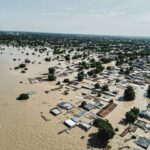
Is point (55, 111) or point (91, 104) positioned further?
point (91, 104)

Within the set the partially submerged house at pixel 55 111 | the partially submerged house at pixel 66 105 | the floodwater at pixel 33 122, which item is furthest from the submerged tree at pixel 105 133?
the partially submerged house at pixel 66 105

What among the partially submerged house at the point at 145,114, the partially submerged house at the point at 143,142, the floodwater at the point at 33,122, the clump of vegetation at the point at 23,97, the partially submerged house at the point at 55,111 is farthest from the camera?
the clump of vegetation at the point at 23,97

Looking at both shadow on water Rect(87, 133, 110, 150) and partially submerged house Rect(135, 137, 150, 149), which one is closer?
shadow on water Rect(87, 133, 110, 150)

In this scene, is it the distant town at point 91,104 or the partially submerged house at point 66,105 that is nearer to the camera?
the distant town at point 91,104

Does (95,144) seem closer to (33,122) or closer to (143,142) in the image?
(143,142)

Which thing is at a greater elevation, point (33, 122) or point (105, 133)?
point (105, 133)

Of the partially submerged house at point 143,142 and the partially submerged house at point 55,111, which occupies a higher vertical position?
the partially submerged house at point 55,111

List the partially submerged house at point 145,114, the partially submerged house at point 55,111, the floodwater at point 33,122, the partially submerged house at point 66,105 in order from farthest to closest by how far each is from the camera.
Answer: the partially submerged house at point 66,105, the partially submerged house at point 55,111, the partially submerged house at point 145,114, the floodwater at point 33,122

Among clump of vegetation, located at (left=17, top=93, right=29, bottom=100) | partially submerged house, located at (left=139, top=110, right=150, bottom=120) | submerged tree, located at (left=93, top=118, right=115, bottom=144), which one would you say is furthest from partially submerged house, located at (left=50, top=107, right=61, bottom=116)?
partially submerged house, located at (left=139, top=110, right=150, bottom=120)

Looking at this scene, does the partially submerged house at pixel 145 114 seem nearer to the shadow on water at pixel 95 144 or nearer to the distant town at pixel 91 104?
the distant town at pixel 91 104

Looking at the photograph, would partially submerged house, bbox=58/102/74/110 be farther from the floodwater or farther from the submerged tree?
the submerged tree

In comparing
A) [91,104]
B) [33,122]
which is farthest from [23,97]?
A: [91,104]
